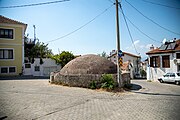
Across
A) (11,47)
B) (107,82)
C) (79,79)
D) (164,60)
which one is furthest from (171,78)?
(11,47)

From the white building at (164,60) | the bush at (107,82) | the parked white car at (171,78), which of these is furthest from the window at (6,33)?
the parked white car at (171,78)

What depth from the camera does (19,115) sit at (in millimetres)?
6871

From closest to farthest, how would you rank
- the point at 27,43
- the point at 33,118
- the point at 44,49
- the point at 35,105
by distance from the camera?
1. the point at 33,118
2. the point at 35,105
3. the point at 27,43
4. the point at 44,49

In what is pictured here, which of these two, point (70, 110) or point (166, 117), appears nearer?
point (166, 117)

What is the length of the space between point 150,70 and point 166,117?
24.1m

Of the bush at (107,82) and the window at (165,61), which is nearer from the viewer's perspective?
the bush at (107,82)

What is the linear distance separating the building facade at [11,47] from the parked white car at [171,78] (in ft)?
75.9

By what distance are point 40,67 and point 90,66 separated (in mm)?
18042

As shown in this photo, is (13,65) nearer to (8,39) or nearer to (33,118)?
(8,39)

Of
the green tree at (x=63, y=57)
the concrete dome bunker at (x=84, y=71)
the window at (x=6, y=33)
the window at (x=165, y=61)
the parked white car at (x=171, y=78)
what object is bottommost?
the parked white car at (x=171, y=78)

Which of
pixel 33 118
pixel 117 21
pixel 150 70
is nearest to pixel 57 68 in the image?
pixel 150 70

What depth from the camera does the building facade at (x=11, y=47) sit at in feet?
88.4

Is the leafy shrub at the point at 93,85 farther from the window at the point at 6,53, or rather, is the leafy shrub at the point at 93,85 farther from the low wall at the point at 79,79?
the window at the point at 6,53

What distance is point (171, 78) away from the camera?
79.8ft
